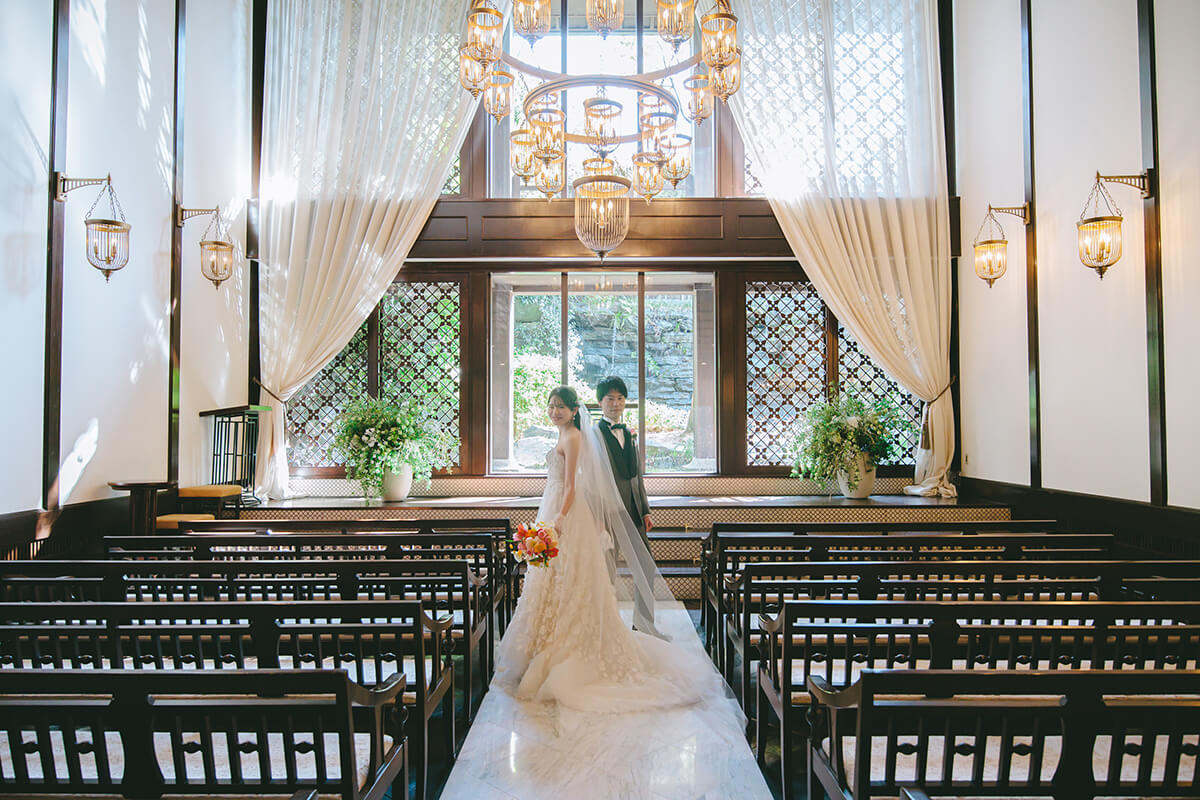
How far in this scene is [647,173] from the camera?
16.2ft

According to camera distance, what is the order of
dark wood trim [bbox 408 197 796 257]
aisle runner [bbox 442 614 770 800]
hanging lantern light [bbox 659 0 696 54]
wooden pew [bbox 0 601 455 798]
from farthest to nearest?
dark wood trim [bbox 408 197 796 257] → hanging lantern light [bbox 659 0 696 54] → aisle runner [bbox 442 614 770 800] → wooden pew [bbox 0 601 455 798]

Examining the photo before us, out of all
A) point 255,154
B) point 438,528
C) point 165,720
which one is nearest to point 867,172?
point 438,528

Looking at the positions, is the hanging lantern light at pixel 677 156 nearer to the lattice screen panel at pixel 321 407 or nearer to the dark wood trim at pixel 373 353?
the dark wood trim at pixel 373 353

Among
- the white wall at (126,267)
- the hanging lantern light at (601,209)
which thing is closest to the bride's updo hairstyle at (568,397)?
the hanging lantern light at (601,209)

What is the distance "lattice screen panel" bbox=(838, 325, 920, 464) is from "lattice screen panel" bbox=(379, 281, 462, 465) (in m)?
4.12

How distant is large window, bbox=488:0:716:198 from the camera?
7.78m

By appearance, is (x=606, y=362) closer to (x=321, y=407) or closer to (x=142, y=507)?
(x=321, y=407)

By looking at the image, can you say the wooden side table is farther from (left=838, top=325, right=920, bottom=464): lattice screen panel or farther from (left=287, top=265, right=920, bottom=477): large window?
(left=838, top=325, right=920, bottom=464): lattice screen panel

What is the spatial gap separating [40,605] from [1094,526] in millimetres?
6135

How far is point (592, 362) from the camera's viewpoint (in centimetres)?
787

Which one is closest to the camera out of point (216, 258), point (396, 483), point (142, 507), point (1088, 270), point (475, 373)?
point (142, 507)

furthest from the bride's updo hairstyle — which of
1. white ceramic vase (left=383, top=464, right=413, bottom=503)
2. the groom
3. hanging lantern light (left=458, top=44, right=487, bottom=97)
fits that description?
white ceramic vase (left=383, top=464, right=413, bottom=503)

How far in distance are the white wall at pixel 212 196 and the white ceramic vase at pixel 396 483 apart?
159 centimetres

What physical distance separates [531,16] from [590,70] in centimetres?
449
